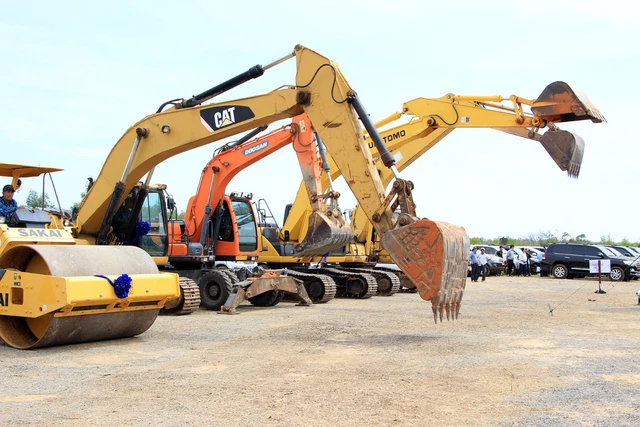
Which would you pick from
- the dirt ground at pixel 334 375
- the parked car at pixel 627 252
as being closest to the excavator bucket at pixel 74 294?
the dirt ground at pixel 334 375

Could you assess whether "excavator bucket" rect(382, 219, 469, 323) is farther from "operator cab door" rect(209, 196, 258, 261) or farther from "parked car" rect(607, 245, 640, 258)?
"parked car" rect(607, 245, 640, 258)

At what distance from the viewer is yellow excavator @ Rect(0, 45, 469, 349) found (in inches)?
384

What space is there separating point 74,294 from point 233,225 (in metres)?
8.11

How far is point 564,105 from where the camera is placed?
16.6 meters

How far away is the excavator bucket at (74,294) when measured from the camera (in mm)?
9523

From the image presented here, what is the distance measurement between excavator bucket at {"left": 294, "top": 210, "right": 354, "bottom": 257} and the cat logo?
8.44ft

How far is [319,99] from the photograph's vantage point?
40.3ft

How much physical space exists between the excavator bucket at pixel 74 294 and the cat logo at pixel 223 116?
315cm

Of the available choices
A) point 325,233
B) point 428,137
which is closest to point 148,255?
point 325,233

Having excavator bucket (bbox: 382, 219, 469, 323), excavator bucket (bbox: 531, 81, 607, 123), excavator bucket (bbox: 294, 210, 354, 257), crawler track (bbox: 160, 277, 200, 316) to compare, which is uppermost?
excavator bucket (bbox: 531, 81, 607, 123)

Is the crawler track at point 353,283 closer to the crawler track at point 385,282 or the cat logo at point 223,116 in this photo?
the crawler track at point 385,282

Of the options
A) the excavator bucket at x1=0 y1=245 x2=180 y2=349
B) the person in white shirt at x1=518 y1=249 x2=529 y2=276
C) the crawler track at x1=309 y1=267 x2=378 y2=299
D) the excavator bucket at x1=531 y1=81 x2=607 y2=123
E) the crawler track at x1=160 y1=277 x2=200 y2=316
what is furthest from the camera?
the person in white shirt at x1=518 y1=249 x2=529 y2=276

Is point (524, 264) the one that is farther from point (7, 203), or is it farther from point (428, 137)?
point (7, 203)

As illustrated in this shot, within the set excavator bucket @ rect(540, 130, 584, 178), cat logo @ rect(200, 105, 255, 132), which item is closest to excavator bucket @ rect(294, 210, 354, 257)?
cat logo @ rect(200, 105, 255, 132)
